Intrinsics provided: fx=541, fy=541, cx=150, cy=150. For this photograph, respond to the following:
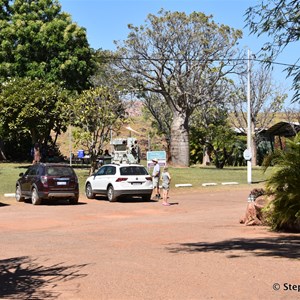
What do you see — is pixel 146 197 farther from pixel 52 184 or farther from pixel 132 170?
pixel 52 184

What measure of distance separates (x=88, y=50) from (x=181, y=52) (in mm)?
7334

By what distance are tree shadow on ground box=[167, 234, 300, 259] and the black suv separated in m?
11.5

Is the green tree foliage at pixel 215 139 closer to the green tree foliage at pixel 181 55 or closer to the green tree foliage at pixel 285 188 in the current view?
the green tree foliage at pixel 181 55

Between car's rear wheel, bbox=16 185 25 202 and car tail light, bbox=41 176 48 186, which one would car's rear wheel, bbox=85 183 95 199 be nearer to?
car's rear wheel, bbox=16 185 25 202

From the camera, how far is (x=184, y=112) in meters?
42.2

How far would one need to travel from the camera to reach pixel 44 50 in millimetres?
40156

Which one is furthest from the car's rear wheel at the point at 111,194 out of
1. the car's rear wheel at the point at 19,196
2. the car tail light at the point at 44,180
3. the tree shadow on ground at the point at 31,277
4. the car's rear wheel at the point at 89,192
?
the tree shadow on ground at the point at 31,277

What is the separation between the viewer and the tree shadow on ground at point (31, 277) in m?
6.87

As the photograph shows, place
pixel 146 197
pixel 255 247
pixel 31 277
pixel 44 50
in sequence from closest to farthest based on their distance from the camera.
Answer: pixel 31 277
pixel 255 247
pixel 146 197
pixel 44 50

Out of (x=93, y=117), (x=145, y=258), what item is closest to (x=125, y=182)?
(x=93, y=117)

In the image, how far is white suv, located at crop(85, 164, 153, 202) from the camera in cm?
2278

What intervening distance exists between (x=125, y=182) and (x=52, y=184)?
3065mm

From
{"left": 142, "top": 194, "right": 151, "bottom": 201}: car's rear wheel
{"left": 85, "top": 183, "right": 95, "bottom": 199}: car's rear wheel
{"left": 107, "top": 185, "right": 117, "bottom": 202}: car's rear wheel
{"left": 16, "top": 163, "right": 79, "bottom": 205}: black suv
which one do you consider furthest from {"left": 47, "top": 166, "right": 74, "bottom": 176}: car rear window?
{"left": 142, "top": 194, "right": 151, "bottom": 201}: car's rear wheel

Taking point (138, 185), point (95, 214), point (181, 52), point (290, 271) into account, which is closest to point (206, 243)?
point (290, 271)
